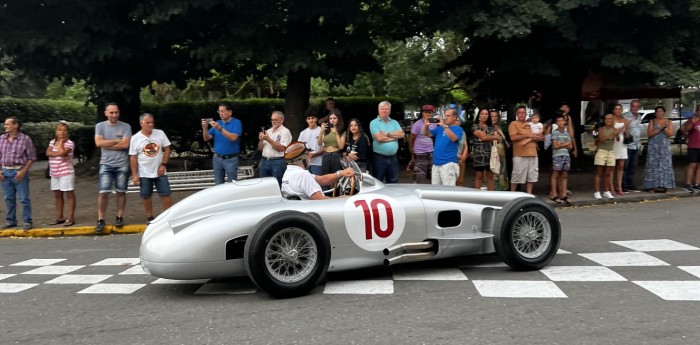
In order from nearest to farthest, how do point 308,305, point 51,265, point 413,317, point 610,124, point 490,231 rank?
1. point 413,317
2. point 308,305
3. point 490,231
4. point 51,265
5. point 610,124

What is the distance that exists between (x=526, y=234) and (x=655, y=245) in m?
2.10

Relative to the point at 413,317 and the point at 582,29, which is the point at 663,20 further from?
the point at 413,317

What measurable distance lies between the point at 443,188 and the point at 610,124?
260 inches

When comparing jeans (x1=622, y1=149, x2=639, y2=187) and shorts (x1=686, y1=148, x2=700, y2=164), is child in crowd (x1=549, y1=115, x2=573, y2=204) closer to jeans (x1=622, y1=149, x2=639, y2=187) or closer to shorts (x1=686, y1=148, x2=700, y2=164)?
jeans (x1=622, y1=149, x2=639, y2=187)

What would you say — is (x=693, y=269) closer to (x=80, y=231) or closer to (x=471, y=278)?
(x=471, y=278)

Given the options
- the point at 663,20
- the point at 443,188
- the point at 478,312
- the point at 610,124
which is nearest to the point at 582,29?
the point at 663,20

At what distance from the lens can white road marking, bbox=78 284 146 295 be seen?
612 centimetres

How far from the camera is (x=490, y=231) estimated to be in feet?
21.2

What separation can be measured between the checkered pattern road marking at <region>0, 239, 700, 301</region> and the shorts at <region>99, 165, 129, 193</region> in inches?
99.5

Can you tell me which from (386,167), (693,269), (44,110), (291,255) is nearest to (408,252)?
(291,255)

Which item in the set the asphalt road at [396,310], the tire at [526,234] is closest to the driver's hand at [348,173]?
the asphalt road at [396,310]

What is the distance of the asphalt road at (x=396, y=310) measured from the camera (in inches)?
179

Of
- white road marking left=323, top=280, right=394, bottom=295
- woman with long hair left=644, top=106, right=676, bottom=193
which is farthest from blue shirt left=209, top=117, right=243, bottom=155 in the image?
woman with long hair left=644, top=106, right=676, bottom=193

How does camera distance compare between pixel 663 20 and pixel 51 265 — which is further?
pixel 663 20
